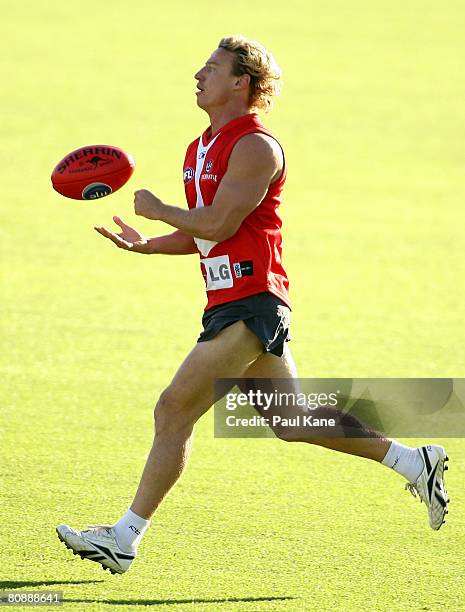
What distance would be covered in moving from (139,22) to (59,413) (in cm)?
1850

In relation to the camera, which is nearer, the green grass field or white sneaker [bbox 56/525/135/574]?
white sneaker [bbox 56/525/135/574]

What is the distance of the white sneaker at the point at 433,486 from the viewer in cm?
595

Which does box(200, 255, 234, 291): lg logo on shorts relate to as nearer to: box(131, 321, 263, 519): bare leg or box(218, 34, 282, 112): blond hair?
box(131, 321, 263, 519): bare leg

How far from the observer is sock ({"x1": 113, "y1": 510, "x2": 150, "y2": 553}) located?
5586mm

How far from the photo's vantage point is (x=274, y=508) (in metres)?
6.60

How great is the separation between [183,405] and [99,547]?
72cm

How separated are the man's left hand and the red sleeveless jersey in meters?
0.31

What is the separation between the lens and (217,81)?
592 centimetres

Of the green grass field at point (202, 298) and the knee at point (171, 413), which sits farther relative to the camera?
the green grass field at point (202, 298)

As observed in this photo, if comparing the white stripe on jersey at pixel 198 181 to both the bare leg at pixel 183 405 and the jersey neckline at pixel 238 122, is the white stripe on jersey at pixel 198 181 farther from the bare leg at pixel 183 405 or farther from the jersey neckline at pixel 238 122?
the bare leg at pixel 183 405

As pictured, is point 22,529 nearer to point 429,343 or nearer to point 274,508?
point 274,508

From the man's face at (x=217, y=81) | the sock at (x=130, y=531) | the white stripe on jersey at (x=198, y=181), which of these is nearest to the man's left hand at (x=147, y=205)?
the white stripe on jersey at (x=198, y=181)

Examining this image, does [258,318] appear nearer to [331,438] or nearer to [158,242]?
[331,438]

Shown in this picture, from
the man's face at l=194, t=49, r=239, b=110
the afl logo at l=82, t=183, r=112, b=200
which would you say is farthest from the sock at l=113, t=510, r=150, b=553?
the man's face at l=194, t=49, r=239, b=110
